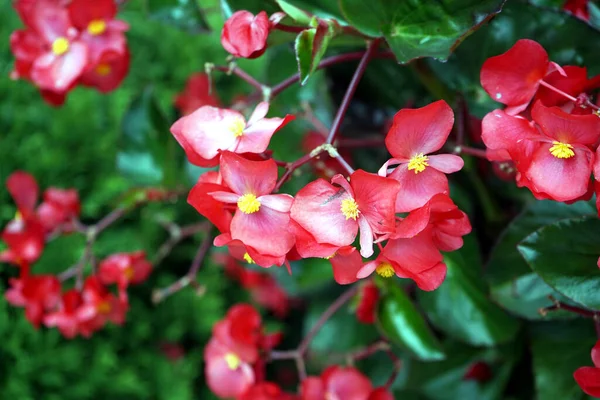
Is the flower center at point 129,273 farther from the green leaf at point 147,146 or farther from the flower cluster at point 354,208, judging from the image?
the flower cluster at point 354,208

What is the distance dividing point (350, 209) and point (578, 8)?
0.94 feet

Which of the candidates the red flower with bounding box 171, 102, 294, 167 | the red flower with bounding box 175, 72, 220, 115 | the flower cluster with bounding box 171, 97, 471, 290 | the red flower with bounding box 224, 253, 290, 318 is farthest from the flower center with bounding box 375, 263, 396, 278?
the red flower with bounding box 175, 72, 220, 115

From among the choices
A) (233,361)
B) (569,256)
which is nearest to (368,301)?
(233,361)

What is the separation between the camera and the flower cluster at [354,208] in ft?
1.06

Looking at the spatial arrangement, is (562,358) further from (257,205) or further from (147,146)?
(147,146)

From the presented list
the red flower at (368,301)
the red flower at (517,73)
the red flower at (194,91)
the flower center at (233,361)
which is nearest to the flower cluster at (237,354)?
the flower center at (233,361)

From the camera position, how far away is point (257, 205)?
1.11 feet

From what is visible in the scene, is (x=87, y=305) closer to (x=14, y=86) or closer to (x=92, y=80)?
(x=92, y=80)

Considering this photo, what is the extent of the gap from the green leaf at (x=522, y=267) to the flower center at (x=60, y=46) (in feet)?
1.51

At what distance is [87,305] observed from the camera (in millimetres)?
655

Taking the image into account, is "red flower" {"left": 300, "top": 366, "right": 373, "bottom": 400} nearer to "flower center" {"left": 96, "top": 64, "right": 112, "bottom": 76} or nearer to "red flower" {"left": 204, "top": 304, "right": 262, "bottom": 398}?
"red flower" {"left": 204, "top": 304, "right": 262, "bottom": 398}

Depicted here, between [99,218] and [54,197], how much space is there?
0.33 m

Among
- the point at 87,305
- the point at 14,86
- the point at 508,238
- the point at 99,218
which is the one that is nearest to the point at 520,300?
the point at 508,238

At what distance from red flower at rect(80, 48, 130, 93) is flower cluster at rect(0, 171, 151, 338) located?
17 centimetres
